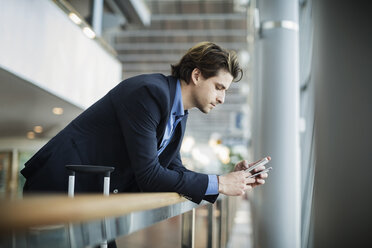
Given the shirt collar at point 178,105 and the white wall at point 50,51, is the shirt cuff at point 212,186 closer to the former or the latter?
the shirt collar at point 178,105

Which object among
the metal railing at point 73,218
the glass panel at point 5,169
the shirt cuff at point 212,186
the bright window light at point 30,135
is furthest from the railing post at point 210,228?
the glass panel at point 5,169

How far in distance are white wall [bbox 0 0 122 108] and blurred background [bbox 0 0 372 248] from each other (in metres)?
0.02

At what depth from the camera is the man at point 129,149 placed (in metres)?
1.59

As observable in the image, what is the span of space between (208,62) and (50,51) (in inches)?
151

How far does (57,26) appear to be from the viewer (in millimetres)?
5258

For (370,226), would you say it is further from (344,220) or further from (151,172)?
(151,172)

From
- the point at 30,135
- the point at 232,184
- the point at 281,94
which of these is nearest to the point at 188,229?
the point at 232,184

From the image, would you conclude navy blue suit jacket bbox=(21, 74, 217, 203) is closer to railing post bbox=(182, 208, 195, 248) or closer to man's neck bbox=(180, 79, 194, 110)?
man's neck bbox=(180, 79, 194, 110)

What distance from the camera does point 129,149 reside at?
1598 millimetres

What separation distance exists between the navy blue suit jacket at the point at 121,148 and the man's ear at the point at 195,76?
247 mm

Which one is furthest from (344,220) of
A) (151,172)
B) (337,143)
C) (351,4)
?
(151,172)

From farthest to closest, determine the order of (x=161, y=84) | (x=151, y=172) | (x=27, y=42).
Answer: (x=27, y=42)
(x=161, y=84)
(x=151, y=172)

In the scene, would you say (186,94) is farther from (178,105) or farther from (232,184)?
(232,184)

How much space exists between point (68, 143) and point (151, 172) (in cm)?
39
